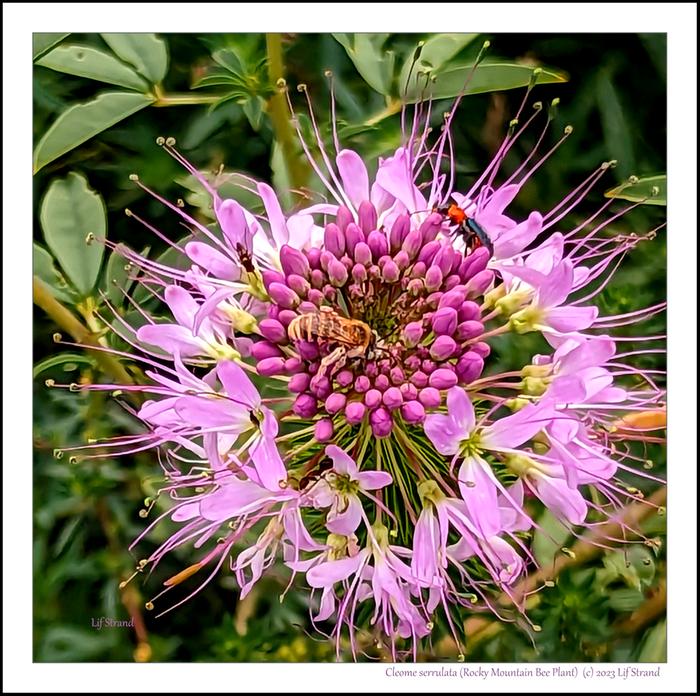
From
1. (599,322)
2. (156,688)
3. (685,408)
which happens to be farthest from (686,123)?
(156,688)

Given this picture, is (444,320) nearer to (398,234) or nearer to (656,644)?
(398,234)

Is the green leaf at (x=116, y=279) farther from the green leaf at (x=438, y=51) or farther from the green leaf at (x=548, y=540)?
the green leaf at (x=548, y=540)

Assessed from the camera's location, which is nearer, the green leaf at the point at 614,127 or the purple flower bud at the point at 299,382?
the purple flower bud at the point at 299,382

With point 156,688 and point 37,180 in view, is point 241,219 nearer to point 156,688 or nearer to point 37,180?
point 37,180

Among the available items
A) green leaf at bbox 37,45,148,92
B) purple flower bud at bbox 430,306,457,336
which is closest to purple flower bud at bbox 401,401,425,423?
purple flower bud at bbox 430,306,457,336

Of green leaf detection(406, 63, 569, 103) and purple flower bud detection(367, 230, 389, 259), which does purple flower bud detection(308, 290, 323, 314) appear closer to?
purple flower bud detection(367, 230, 389, 259)

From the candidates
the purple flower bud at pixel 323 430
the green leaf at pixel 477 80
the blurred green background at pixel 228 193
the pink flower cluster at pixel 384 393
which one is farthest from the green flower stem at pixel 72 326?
the green leaf at pixel 477 80
